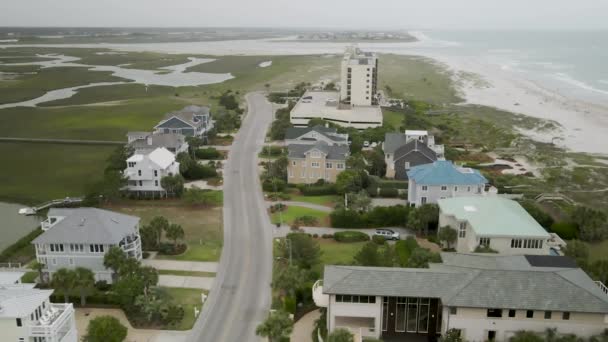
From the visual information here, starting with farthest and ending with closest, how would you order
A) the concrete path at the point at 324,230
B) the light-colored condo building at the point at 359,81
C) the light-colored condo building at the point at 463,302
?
the light-colored condo building at the point at 359,81
the concrete path at the point at 324,230
the light-colored condo building at the point at 463,302

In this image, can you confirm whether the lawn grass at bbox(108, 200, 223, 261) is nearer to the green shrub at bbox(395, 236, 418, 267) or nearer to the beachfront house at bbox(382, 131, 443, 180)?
the green shrub at bbox(395, 236, 418, 267)

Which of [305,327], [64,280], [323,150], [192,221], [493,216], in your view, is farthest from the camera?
[323,150]

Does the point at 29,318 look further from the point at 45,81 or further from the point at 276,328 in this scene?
the point at 45,81

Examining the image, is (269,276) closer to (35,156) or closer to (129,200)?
(129,200)

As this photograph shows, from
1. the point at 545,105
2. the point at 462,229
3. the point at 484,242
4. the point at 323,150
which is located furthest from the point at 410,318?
the point at 545,105

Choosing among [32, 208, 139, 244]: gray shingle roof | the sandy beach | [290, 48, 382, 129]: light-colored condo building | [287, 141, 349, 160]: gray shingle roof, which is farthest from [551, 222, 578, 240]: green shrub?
[290, 48, 382, 129]: light-colored condo building

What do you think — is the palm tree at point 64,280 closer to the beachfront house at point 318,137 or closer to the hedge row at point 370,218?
the hedge row at point 370,218

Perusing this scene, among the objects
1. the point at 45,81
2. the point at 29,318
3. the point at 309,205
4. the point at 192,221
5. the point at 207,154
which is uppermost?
the point at 45,81

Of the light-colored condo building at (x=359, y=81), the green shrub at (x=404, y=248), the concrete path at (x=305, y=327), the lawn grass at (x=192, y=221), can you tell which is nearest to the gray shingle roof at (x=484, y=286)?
the concrete path at (x=305, y=327)
